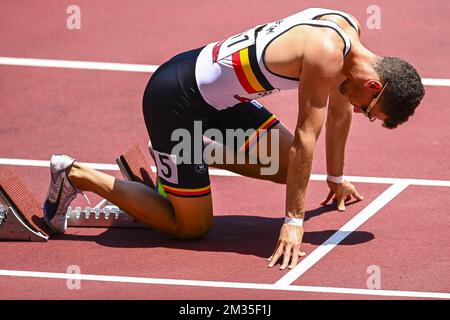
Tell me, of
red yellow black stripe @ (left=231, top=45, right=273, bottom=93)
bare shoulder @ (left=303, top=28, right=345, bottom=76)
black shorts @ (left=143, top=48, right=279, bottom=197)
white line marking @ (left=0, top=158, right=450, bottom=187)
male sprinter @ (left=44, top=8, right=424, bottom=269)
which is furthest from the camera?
white line marking @ (left=0, top=158, right=450, bottom=187)

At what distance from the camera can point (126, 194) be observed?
7.98m

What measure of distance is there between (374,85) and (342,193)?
133 cm

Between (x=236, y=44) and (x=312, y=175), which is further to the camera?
(x=312, y=175)

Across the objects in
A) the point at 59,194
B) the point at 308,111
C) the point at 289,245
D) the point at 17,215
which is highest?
the point at 308,111

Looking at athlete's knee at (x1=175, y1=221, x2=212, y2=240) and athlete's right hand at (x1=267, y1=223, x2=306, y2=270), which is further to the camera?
athlete's knee at (x1=175, y1=221, x2=212, y2=240)

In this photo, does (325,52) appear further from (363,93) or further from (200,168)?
(200,168)

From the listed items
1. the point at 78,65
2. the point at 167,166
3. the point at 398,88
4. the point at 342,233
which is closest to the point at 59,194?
the point at 167,166

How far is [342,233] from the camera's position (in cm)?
809

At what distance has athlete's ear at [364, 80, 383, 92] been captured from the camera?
739 cm

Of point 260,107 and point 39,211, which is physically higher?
point 260,107

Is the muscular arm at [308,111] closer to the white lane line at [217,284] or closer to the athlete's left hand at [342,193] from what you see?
the white lane line at [217,284]

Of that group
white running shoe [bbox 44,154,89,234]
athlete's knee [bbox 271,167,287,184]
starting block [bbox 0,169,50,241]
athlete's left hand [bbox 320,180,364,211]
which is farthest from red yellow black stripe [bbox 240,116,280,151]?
starting block [bbox 0,169,50,241]

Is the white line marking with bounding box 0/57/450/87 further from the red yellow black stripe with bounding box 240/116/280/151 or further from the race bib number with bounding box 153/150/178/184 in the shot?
the race bib number with bounding box 153/150/178/184

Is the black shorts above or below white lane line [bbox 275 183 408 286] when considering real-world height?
above
